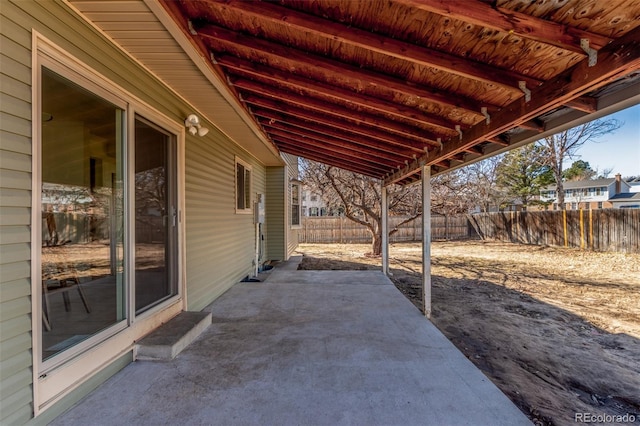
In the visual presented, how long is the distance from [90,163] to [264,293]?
2.91m

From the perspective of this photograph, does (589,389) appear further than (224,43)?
Yes

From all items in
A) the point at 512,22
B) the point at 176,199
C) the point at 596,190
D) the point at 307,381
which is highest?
the point at 596,190

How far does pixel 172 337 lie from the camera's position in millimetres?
2748

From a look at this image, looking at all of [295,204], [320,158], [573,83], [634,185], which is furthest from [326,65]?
[634,185]

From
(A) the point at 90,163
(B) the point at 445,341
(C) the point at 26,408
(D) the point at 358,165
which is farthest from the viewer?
(D) the point at 358,165

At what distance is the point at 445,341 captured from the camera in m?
3.07

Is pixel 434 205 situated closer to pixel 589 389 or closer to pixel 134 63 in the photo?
pixel 589 389

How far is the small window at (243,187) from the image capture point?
19.4 feet

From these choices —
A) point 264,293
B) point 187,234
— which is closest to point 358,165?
point 264,293

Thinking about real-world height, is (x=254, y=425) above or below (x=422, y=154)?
below

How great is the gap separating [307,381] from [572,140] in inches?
696

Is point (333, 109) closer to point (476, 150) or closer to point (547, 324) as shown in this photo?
point (476, 150)

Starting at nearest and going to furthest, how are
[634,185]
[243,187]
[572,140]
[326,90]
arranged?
[326,90]
[243,187]
[572,140]
[634,185]

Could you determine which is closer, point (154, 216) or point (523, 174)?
point (154, 216)
